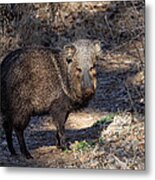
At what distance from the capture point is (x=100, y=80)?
2311 mm

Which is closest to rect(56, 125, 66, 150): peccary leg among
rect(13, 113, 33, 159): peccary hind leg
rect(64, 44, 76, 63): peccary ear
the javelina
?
the javelina

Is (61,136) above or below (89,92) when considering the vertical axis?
below

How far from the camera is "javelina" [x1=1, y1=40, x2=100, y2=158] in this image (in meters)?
2.32

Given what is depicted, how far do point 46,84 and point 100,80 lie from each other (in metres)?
0.24

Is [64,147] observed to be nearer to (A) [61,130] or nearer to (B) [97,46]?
(A) [61,130]

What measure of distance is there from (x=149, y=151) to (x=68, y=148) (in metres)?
0.35

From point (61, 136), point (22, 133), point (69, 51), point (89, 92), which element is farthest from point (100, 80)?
point (22, 133)

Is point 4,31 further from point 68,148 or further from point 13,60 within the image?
point 68,148

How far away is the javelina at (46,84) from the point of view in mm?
2320

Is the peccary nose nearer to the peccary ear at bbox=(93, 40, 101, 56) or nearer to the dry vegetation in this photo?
the dry vegetation

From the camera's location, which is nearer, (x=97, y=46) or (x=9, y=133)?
(x=97, y=46)

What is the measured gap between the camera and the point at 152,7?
2.27 metres

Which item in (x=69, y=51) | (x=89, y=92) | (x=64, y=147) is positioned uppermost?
(x=69, y=51)

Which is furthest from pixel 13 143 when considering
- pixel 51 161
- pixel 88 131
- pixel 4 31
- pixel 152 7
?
pixel 152 7
